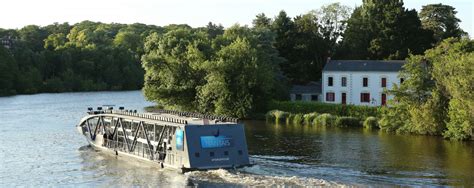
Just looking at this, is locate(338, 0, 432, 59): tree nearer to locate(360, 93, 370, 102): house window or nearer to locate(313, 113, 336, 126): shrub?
locate(360, 93, 370, 102): house window

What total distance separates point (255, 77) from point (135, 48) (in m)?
97.6

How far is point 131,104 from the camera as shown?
101 metres

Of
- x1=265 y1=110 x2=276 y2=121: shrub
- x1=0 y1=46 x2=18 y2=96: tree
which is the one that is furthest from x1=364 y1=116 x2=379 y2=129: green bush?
x1=0 y1=46 x2=18 y2=96: tree

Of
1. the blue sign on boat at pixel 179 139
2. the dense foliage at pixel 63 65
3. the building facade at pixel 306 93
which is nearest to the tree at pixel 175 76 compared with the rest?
the building facade at pixel 306 93

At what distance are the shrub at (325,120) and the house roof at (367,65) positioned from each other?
517 inches

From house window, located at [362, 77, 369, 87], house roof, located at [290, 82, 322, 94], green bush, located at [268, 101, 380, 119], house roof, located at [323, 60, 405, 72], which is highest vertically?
house roof, located at [323, 60, 405, 72]

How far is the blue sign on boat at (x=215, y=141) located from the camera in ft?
135

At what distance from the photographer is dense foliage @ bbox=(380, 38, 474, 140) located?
58562 mm

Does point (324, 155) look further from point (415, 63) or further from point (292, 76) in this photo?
point (292, 76)

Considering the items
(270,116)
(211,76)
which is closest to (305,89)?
(270,116)

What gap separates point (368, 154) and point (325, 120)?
22561mm

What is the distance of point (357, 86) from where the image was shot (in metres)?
84.0

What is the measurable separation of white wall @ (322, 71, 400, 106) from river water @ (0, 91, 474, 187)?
1613cm

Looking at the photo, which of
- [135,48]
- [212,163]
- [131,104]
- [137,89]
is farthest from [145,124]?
[135,48]
